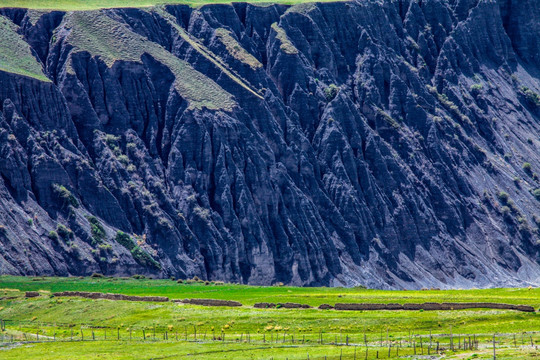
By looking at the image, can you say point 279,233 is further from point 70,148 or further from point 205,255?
point 70,148

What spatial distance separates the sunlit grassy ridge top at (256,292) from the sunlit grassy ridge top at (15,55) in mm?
42191

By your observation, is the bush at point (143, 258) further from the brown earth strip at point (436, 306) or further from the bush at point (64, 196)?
the brown earth strip at point (436, 306)

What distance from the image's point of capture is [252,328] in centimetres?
12062

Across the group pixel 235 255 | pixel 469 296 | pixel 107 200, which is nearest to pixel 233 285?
pixel 235 255

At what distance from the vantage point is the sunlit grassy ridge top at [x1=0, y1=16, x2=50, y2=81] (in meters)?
A: 186

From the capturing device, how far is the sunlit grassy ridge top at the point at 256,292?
13888 cm

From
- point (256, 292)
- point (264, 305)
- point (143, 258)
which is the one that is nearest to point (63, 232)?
point (143, 258)

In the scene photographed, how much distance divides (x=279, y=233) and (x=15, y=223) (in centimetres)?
4680

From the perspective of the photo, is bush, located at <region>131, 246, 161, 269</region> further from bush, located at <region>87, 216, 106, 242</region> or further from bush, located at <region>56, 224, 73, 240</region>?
bush, located at <region>56, 224, 73, 240</region>

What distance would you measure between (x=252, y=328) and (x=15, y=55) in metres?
89.5

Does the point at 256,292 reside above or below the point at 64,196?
below

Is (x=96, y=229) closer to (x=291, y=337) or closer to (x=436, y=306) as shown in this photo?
(x=436, y=306)

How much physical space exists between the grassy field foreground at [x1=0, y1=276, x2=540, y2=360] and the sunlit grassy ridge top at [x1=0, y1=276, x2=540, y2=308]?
0.25m

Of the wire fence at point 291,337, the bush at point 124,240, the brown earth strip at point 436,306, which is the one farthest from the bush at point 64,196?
the brown earth strip at point 436,306
